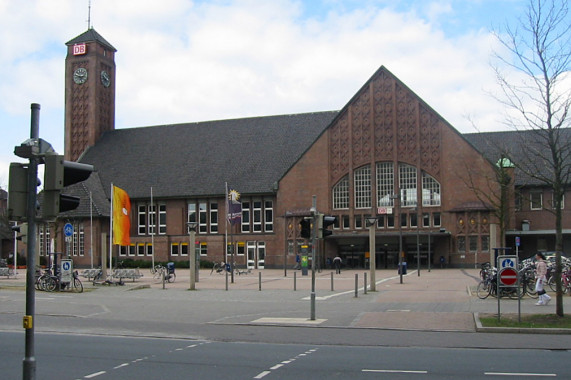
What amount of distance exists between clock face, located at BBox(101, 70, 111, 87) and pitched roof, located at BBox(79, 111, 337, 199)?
6.12 meters

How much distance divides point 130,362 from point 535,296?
18.2 m

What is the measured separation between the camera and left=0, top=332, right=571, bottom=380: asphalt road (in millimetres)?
10711

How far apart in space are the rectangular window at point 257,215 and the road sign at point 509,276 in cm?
4677

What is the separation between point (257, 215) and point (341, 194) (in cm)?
910

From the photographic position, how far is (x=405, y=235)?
5681cm

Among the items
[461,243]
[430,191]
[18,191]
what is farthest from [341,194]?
[18,191]

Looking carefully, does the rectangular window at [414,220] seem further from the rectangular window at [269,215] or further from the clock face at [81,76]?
the clock face at [81,76]

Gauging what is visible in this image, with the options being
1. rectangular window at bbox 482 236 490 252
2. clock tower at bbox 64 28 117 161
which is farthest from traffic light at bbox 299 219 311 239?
clock tower at bbox 64 28 117 161

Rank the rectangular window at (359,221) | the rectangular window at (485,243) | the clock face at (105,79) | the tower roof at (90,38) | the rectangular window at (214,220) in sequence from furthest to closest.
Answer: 1. the clock face at (105,79)
2. the tower roof at (90,38)
3. the rectangular window at (214,220)
4. the rectangular window at (359,221)
5. the rectangular window at (485,243)

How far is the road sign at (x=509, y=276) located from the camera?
59.0 feet

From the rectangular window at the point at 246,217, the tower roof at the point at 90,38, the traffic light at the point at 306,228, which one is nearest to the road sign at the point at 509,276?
the traffic light at the point at 306,228

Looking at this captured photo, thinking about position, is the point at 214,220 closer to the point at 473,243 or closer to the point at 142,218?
the point at 142,218

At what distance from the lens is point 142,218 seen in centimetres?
6950

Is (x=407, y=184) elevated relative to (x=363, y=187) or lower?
elevated
